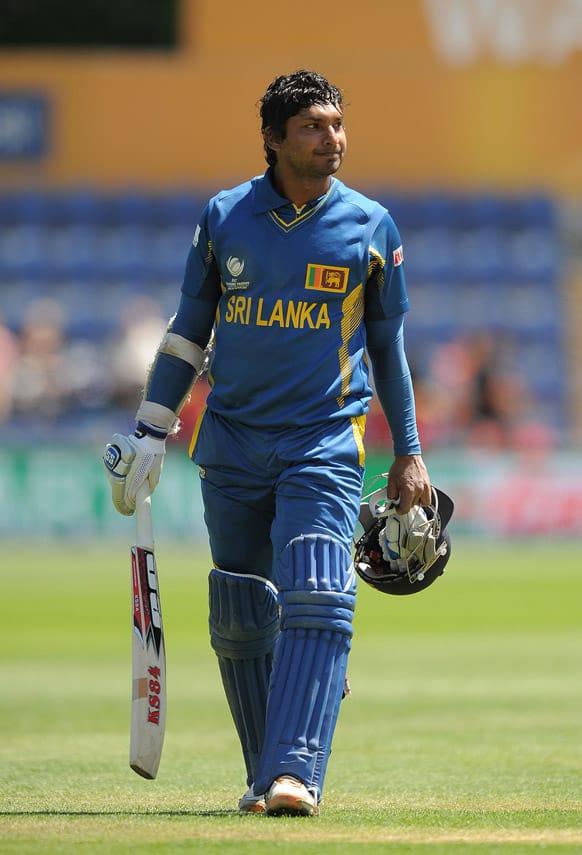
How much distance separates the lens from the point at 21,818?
4.62 meters

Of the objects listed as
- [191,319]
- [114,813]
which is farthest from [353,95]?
[114,813]

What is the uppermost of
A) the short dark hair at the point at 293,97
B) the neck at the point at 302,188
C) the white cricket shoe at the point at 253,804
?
the short dark hair at the point at 293,97

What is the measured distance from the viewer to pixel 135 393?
18781mm

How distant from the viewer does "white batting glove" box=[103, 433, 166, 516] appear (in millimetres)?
5160

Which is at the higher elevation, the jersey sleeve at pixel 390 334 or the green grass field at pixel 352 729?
the jersey sleeve at pixel 390 334

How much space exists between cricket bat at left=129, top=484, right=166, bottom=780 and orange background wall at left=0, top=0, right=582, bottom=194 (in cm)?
1849

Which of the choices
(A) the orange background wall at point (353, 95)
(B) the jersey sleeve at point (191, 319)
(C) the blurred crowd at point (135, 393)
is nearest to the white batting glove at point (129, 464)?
(B) the jersey sleeve at point (191, 319)

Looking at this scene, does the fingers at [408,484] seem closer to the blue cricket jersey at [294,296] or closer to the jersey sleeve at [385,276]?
the blue cricket jersey at [294,296]

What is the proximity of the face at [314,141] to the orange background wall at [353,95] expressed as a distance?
1837cm

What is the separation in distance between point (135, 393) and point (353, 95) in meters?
6.77

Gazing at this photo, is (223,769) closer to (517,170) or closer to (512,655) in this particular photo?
(512,655)

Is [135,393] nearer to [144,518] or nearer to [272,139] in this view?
[144,518]

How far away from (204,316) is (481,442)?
13.3 m

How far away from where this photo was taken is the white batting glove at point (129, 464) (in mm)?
5160
